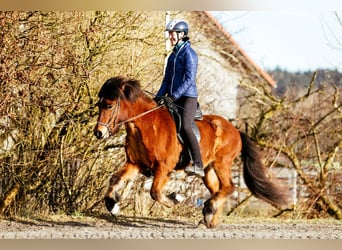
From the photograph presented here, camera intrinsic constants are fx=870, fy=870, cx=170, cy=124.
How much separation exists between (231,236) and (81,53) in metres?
4.53

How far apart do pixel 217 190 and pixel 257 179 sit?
0.83 metres

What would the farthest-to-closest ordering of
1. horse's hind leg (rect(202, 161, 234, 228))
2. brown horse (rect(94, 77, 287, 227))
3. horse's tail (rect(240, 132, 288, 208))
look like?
horse's tail (rect(240, 132, 288, 208))
horse's hind leg (rect(202, 161, 234, 228))
brown horse (rect(94, 77, 287, 227))

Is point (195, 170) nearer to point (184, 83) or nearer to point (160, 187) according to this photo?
point (160, 187)

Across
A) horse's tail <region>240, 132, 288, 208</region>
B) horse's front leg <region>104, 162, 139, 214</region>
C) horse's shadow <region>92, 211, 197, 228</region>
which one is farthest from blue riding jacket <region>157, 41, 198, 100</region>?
horse's shadow <region>92, 211, 197, 228</region>

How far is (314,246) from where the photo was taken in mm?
9781

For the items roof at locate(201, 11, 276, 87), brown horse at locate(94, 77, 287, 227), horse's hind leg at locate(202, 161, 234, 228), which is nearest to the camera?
brown horse at locate(94, 77, 287, 227)

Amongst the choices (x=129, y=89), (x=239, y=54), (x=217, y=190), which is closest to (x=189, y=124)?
(x=129, y=89)

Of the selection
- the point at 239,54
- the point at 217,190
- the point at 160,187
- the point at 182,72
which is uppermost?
the point at 239,54

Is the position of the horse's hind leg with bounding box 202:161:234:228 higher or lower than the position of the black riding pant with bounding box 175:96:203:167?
lower

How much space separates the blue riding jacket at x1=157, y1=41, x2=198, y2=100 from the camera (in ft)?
35.6

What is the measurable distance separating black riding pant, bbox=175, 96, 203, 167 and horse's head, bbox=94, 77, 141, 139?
0.63 meters

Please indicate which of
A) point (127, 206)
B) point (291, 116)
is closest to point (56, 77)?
point (127, 206)

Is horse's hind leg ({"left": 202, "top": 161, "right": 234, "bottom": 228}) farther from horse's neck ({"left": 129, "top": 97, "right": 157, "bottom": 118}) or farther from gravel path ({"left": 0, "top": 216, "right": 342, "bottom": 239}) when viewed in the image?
horse's neck ({"left": 129, "top": 97, "right": 157, "bottom": 118})

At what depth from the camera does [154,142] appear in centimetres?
1081
